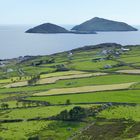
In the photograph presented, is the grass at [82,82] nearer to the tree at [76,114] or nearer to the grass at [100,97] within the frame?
the grass at [100,97]

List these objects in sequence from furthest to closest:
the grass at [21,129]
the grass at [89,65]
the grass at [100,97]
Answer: the grass at [89,65] < the grass at [100,97] < the grass at [21,129]

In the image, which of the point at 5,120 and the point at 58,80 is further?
the point at 58,80

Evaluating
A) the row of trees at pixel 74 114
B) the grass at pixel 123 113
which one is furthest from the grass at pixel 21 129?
the grass at pixel 123 113

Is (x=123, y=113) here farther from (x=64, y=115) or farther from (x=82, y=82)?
(x=82, y=82)

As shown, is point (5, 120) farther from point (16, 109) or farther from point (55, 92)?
point (55, 92)

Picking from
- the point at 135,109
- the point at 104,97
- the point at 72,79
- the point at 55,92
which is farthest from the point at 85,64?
the point at 135,109

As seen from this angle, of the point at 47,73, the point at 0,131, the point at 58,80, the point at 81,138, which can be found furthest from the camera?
the point at 47,73

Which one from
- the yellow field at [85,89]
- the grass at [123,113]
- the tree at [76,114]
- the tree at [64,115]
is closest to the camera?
the grass at [123,113]

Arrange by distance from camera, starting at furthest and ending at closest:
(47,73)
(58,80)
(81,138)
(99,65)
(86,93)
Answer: (99,65)
(47,73)
(58,80)
(86,93)
(81,138)
